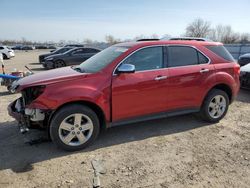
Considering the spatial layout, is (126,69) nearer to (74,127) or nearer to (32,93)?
(74,127)

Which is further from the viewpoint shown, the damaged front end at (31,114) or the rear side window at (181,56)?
the rear side window at (181,56)

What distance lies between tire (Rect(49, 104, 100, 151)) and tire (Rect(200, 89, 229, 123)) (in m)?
2.39

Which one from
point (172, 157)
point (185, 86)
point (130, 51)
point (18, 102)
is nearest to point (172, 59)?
point (185, 86)

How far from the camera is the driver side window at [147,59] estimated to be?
14.5 ft

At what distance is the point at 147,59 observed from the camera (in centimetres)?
455

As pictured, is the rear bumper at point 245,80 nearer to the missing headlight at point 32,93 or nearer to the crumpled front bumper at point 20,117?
the missing headlight at point 32,93

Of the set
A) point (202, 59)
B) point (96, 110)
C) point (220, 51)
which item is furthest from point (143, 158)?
point (220, 51)

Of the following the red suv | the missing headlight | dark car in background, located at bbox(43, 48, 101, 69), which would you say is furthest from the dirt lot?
dark car in background, located at bbox(43, 48, 101, 69)

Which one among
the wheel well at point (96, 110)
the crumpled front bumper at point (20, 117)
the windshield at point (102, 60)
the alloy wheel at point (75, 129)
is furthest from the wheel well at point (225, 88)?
the crumpled front bumper at point (20, 117)

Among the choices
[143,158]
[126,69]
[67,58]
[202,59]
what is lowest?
[143,158]

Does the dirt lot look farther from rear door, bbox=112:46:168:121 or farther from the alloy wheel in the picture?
rear door, bbox=112:46:168:121

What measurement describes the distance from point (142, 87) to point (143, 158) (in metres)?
1.23

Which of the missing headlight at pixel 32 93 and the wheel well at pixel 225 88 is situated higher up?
the missing headlight at pixel 32 93

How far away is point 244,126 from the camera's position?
5230 mm
